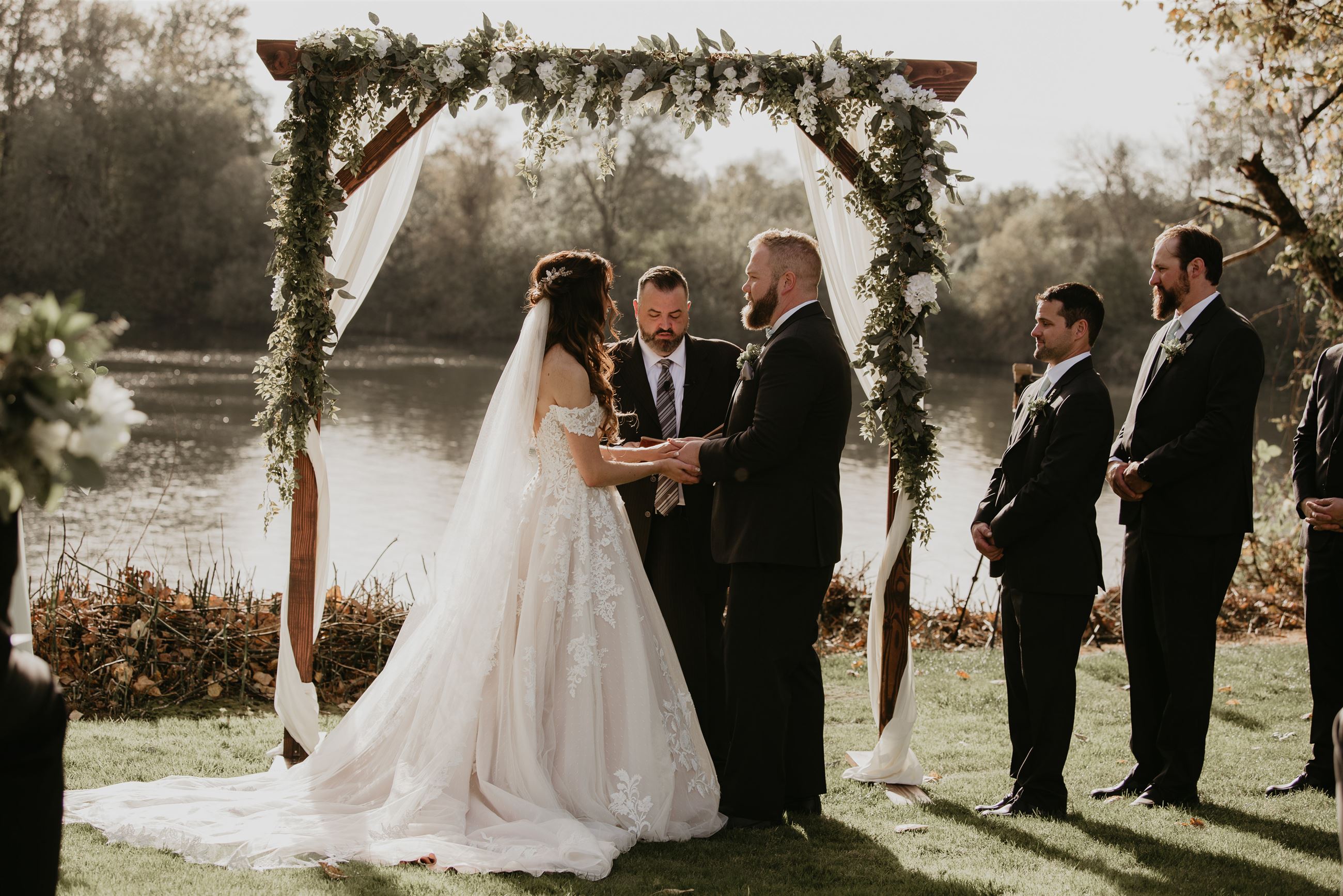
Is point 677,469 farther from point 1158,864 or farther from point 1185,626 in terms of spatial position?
point 1158,864

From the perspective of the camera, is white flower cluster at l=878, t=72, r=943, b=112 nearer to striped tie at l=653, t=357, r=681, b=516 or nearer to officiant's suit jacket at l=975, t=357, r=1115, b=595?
officiant's suit jacket at l=975, t=357, r=1115, b=595

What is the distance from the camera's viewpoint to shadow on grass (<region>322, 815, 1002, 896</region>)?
353 centimetres

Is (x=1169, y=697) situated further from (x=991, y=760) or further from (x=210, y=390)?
(x=210, y=390)

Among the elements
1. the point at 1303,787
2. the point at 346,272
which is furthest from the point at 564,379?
the point at 1303,787

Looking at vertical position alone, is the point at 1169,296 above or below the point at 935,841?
above

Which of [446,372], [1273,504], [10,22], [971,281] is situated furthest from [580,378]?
[10,22]

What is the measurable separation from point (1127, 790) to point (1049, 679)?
74 centimetres

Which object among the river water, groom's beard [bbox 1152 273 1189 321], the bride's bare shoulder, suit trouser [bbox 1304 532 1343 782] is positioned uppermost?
groom's beard [bbox 1152 273 1189 321]

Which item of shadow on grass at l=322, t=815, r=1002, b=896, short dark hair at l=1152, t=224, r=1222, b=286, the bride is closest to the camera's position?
shadow on grass at l=322, t=815, r=1002, b=896

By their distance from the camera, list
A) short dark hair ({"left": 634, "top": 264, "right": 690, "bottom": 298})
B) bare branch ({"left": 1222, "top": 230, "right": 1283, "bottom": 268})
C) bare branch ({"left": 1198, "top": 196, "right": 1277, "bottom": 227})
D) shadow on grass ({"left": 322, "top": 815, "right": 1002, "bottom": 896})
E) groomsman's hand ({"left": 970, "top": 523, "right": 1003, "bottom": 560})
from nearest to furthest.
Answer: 1. shadow on grass ({"left": 322, "top": 815, "right": 1002, "bottom": 896})
2. groomsman's hand ({"left": 970, "top": 523, "right": 1003, "bottom": 560})
3. short dark hair ({"left": 634, "top": 264, "right": 690, "bottom": 298})
4. bare branch ({"left": 1222, "top": 230, "right": 1283, "bottom": 268})
5. bare branch ({"left": 1198, "top": 196, "right": 1277, "bottom": 227})

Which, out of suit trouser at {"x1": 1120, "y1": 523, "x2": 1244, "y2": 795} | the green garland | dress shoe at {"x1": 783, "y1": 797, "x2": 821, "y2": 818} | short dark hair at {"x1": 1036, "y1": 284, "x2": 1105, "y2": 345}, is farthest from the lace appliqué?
short dark hair at {"x1": 1036, "y1": 284, "x2": 1105, "y2": 345}

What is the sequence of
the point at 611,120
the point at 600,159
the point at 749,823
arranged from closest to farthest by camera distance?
1. the point at 749,823
2. the point at 611,120
3. the point at 600,159

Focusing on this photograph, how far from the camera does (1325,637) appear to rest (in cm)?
469

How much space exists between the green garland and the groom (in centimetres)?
64
